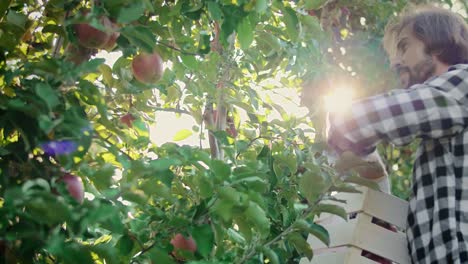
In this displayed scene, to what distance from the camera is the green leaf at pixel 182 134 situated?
5.87 ft

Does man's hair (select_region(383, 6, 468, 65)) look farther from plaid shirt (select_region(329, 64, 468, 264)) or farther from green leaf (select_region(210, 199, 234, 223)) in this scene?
green leaf (select_region(210, 199, 234, 223))

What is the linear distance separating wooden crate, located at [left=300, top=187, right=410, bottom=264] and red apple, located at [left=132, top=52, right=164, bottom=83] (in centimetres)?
50

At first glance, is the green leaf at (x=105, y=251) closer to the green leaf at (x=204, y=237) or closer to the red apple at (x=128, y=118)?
the green leaf at (x=204, y=237)

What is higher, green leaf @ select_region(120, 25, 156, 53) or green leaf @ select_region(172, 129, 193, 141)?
green leaf @ select_region(120, 25, 156, 53)

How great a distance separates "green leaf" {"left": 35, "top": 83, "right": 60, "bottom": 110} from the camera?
969 mm

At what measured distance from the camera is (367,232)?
52.6 inches

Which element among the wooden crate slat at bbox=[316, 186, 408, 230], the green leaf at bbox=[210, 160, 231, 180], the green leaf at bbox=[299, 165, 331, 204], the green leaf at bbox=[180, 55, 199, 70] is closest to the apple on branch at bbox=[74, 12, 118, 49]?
the green leaf at bbox=[180, 55, 199, 70]

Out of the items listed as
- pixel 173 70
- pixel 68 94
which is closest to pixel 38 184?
pixel 68 94

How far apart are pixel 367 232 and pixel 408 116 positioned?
258 mm

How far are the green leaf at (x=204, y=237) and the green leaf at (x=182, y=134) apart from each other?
0.61 metres

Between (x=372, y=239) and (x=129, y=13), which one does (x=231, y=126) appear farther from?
(x=129, y=13)

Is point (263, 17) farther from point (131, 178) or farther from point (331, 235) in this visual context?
point (131, 178)

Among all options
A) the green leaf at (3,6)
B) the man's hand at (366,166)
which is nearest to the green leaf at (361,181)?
the man's hand at (366,166)

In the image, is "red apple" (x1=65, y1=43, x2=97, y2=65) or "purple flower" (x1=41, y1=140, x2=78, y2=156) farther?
"red apple" (x1=65, y1=43, x2=97, y2=65)
